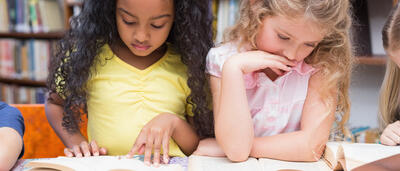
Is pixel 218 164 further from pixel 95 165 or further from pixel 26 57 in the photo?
pixel 26 57

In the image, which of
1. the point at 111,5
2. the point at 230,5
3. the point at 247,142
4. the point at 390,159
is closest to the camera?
the point at 390,159

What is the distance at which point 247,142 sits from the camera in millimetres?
734

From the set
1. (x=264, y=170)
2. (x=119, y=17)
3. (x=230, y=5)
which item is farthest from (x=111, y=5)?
(x=230, y=5)

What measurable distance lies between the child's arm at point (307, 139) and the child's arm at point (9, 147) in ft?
1.52

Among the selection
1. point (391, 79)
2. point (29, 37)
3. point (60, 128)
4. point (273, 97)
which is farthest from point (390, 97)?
point (29, 37)

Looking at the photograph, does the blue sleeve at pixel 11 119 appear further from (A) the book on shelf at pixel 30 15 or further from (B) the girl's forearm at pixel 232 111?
(A) the book on shelf at pixel 30 15

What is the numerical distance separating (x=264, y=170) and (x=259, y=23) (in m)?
0.31

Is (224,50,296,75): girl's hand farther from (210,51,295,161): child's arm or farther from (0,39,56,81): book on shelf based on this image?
(0,39,56,81): book on shelf

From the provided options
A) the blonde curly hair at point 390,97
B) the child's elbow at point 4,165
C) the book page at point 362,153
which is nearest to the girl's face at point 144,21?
the child's elbow at point 4,165

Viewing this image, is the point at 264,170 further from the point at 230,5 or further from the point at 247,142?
the point at 230,5

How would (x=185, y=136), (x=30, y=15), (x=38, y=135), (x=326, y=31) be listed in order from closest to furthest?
1. (x=326, y=31)
2. (x=185, y=136)
3. (x=38, y=135)
4. (x=30, y=15)

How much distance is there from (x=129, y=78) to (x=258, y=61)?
33 cm

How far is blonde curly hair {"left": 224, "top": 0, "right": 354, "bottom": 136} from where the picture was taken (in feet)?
2.38

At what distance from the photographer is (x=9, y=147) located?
0.69m
